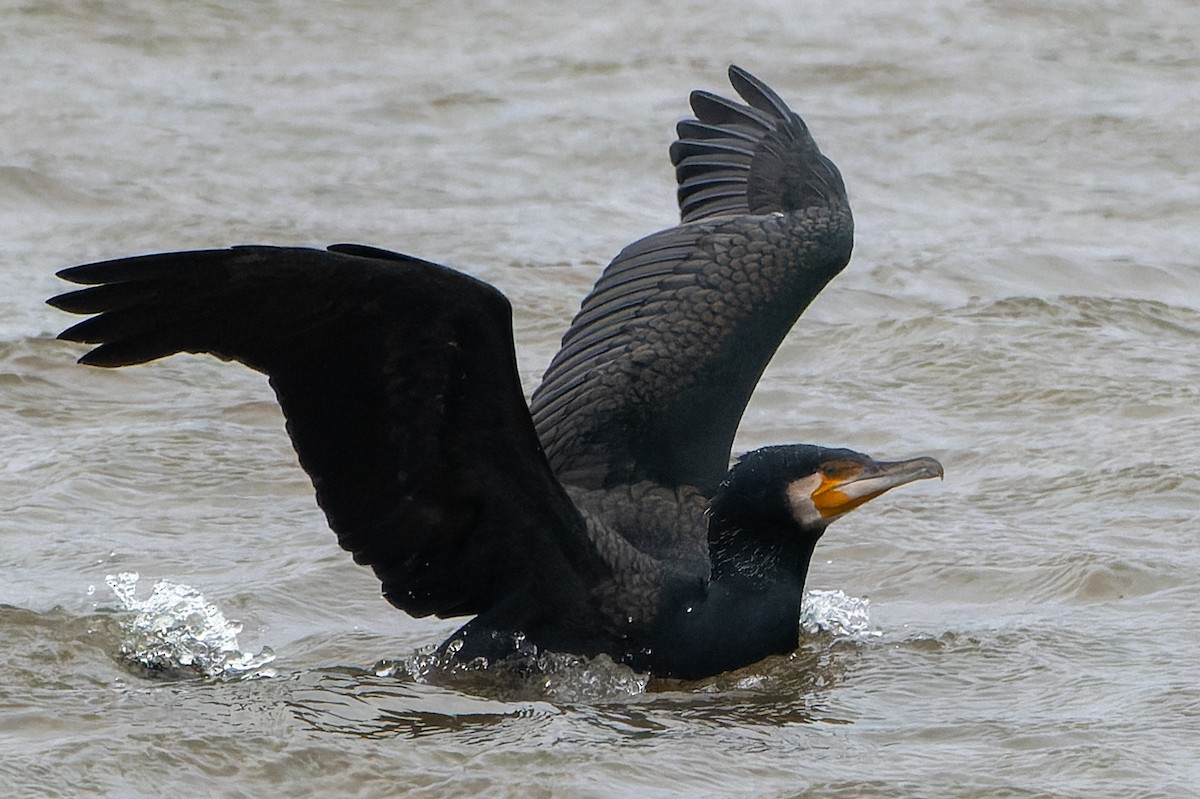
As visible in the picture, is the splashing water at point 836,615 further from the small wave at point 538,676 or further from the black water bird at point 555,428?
the small wave at point 538,676

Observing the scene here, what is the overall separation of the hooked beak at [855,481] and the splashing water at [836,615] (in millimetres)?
649

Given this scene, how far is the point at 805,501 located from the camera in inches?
215

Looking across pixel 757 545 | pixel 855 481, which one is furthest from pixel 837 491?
pixel 757 545

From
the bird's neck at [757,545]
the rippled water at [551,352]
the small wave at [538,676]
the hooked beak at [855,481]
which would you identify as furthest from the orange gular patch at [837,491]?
the small wave at [538,676]

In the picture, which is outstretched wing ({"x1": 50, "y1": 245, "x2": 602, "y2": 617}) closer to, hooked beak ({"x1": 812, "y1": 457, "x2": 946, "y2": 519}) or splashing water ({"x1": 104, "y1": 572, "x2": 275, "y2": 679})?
splashing water ({"x1": 104, "y1": 572, "x2": 275, "y2": 679})

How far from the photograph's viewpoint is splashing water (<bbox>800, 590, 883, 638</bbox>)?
6.04 m

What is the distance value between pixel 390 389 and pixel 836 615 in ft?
5.34

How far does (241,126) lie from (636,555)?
20.9ft

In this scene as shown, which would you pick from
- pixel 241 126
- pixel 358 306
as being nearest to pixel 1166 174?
pixel 241 126

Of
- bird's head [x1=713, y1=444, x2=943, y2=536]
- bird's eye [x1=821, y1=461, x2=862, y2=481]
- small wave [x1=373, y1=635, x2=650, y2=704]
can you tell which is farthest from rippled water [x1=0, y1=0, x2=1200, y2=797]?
bird's eye [x1=821, y1=461, x2=862, y2=481]

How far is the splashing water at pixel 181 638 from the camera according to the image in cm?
568

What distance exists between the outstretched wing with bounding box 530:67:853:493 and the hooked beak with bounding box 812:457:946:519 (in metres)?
0.74

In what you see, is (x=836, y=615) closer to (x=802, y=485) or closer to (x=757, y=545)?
(x=757, y=545)

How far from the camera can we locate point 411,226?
10.0m
